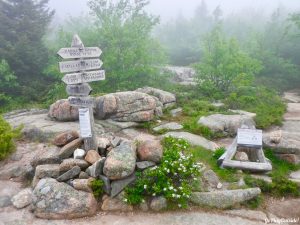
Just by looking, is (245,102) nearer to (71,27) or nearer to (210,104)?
(210,104)

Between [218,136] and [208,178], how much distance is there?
3761 mm

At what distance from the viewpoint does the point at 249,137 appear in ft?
28.2

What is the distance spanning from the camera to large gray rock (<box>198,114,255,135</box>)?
462 inches

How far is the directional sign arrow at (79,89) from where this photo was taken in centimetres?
808

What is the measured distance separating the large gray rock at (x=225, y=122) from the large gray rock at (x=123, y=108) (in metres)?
2.43

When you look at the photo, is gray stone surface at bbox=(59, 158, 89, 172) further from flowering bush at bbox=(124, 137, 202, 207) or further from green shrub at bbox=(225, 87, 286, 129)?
green shrub at bbox=(225, 87, 286, 129)

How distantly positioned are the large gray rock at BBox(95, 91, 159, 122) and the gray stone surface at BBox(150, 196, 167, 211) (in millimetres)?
5684

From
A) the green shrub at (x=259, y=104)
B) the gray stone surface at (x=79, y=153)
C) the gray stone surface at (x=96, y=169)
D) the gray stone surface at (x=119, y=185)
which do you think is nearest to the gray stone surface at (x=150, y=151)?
the gray stone surface at (x=119, y=185)

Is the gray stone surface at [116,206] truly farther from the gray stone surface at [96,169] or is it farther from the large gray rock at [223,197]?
the large gray rock at [223,197]

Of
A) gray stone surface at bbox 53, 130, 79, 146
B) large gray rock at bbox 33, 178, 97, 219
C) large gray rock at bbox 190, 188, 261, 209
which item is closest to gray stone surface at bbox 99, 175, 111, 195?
large gray rock at bbox 33, 178, 97, 219

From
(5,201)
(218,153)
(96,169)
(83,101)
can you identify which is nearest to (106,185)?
(96,169)

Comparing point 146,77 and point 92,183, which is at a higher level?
point 146,77

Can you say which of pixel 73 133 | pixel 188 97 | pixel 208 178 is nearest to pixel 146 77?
pixel 188 97

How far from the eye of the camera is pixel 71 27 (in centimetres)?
3250
